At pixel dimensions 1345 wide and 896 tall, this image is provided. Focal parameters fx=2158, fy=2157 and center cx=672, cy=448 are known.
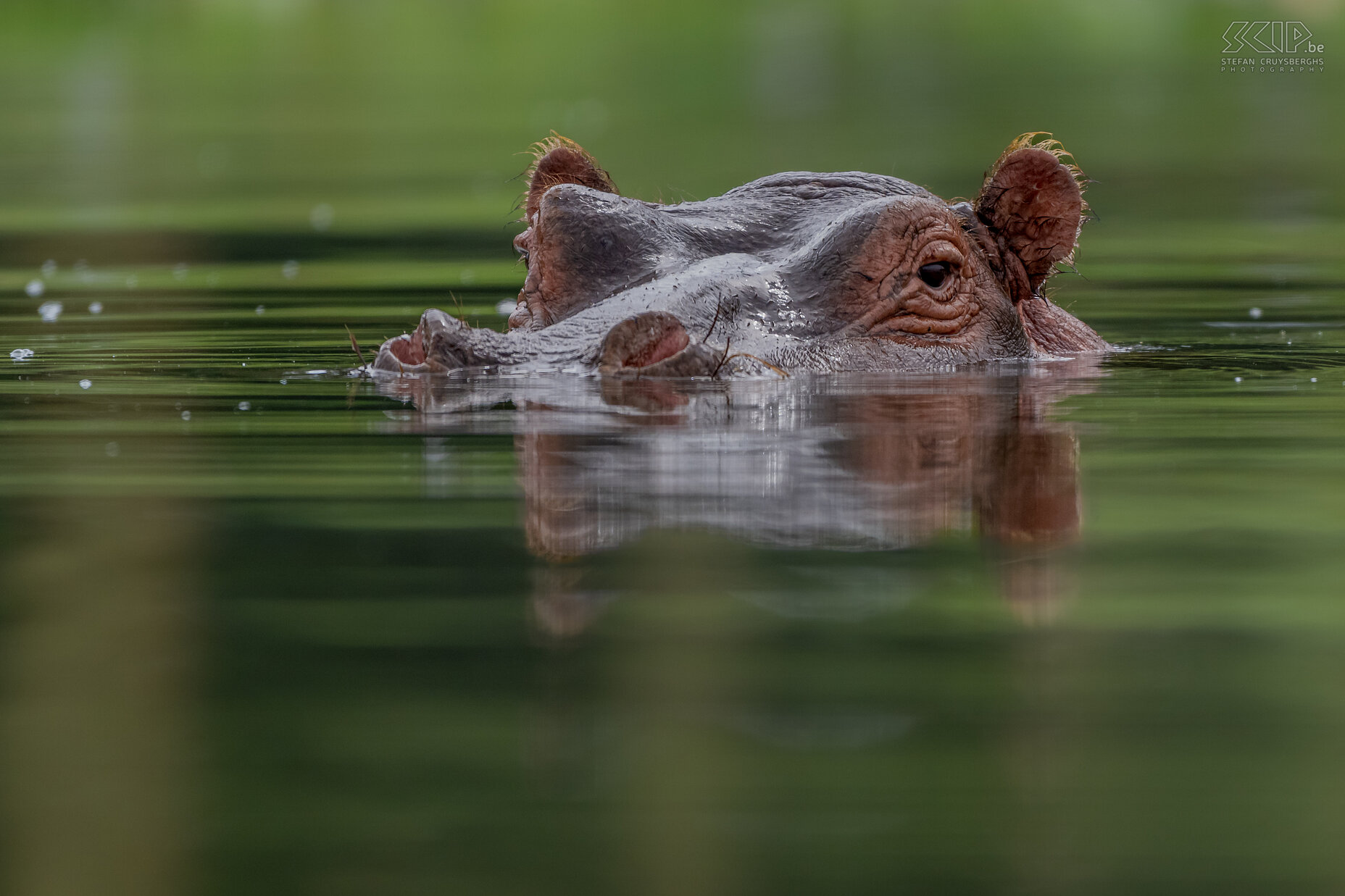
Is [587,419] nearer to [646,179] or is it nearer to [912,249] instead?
[912,249]

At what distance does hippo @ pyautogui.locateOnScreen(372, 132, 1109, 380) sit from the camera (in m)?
7.43

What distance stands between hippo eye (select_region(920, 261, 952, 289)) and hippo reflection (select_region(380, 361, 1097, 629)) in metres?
0.52

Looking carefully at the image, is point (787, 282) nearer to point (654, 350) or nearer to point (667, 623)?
Answer: point (654, 350)

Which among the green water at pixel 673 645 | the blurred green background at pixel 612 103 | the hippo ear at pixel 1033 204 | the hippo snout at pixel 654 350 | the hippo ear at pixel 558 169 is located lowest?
the green water at pixel 673 645

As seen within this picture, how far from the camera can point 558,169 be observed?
32.3 ft

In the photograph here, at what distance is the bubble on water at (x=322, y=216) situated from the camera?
1972 centimetres

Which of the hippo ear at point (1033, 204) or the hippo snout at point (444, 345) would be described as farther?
the hippo ear at point (1033, 204)

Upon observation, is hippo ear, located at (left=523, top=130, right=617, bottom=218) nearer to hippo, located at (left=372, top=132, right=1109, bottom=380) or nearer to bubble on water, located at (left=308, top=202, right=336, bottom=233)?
hippo, located at (left=372, top=132, right=1109, bottom=380)

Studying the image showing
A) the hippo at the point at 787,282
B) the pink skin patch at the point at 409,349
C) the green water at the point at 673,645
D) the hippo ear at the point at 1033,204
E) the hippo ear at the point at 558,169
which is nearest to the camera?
the green water at the point at 673,645

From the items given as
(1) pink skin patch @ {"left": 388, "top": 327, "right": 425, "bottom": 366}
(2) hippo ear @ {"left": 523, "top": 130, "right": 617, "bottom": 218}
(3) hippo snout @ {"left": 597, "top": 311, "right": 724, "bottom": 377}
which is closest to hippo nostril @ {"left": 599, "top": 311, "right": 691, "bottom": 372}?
(3) hippo snout @ {"left": 597, "top": 311, "right": 724, "bottom": 377}

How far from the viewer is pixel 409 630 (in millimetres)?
3936

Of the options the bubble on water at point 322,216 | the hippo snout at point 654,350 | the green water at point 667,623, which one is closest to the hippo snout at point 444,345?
the green water at point 667,623

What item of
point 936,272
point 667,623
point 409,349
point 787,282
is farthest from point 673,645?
point 936,272

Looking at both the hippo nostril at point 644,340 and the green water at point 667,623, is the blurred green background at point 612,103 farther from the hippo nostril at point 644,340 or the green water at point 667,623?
the green water at point 667,623
